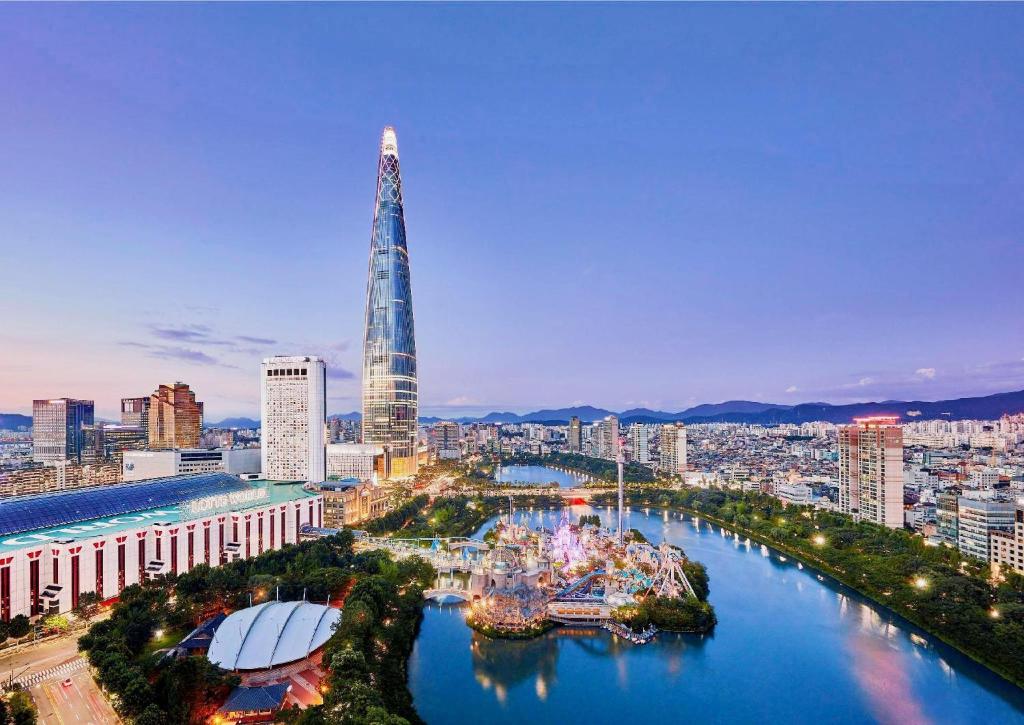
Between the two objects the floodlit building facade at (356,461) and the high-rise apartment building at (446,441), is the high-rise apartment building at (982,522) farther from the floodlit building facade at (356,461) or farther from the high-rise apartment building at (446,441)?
the high-rise apartment building at (446,441)

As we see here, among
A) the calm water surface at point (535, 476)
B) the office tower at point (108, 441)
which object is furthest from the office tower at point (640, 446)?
the office tower at point (108, 441)

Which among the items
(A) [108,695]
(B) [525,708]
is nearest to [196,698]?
(A) [108,695]

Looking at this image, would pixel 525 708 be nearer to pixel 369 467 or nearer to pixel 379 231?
pixel 369 467

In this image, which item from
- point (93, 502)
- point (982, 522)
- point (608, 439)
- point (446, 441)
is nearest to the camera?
point (93, 502)

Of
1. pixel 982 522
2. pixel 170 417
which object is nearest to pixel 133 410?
pixel 170 417

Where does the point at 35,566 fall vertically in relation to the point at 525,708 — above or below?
above

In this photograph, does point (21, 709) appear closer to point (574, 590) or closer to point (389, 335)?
point (574, 590)
